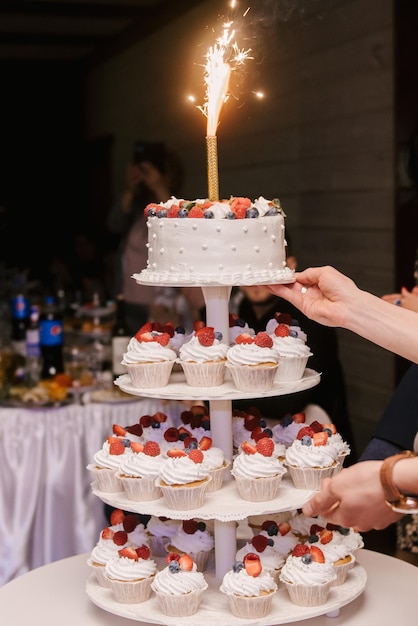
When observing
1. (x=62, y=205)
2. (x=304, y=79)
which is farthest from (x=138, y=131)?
(x=304, y=79)

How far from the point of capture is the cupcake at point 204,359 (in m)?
2.39

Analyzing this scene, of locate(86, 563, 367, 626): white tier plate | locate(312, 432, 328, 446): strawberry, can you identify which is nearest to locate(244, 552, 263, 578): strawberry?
locate(86, 563, 367, 626): white tier plate

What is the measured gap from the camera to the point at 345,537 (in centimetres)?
255

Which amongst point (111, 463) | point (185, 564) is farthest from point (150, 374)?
point (185, 564)

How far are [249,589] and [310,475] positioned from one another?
0.32 meters

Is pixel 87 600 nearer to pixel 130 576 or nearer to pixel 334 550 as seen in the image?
pixel 130 576

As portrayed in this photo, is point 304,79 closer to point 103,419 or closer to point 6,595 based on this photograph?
point 103,419

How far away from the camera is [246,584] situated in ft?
7.45

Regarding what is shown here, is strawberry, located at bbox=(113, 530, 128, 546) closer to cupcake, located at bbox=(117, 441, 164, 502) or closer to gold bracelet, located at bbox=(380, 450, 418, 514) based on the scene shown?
cupcake, located at bbox=(117, 441, 164, 502)

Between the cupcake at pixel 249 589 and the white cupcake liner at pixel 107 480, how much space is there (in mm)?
362

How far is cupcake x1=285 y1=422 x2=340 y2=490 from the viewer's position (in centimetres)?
241

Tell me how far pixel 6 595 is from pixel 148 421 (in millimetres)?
564

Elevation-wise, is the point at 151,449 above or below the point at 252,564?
above

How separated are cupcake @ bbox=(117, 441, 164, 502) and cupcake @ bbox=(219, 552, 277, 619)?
0.27 metres
